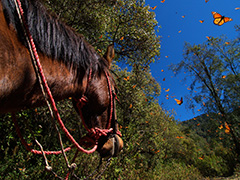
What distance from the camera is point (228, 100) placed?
50.6 ft

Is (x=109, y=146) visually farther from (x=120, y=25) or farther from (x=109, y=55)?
(x=120, y=25)

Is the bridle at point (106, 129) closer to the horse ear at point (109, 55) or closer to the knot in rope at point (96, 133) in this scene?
the knot in rope at point (96, 133)

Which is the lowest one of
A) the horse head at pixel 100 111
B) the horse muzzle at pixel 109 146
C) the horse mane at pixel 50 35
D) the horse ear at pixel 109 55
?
the horse muzzle at pixel 109 146

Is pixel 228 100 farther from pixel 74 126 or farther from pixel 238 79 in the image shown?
pixel 74 126

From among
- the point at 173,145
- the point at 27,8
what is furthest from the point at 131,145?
the point at 173,145

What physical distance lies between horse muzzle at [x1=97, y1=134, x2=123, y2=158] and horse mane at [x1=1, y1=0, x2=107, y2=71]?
0.94 m

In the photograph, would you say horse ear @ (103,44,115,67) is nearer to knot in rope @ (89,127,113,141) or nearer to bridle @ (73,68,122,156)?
bridle @ (73,68,122,156)

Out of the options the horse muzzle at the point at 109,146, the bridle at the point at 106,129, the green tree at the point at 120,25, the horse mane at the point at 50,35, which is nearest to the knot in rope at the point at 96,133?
the bridle at the point at 106,129

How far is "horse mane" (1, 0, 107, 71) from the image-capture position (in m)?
0.87

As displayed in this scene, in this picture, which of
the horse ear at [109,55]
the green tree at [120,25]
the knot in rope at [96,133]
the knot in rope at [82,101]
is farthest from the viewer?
the green tree at [120,25]

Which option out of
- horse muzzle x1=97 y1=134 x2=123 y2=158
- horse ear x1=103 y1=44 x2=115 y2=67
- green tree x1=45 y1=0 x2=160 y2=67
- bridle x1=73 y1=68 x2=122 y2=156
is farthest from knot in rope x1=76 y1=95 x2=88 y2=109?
green tree x1=45 y1=0 x2=160 y2=67

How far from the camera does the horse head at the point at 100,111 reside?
147cm

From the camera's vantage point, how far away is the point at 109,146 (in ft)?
5.51

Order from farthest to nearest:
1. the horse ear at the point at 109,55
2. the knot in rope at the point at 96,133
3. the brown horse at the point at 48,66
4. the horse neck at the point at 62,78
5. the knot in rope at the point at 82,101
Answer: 1. the horse ear at the point at 109,55
2. the knot in rope at the point at 96,133
3. the knot in rope at the point at 82,101
4. the horse neck at the point at 62,78
5. the brown horse at the point at 48,66
